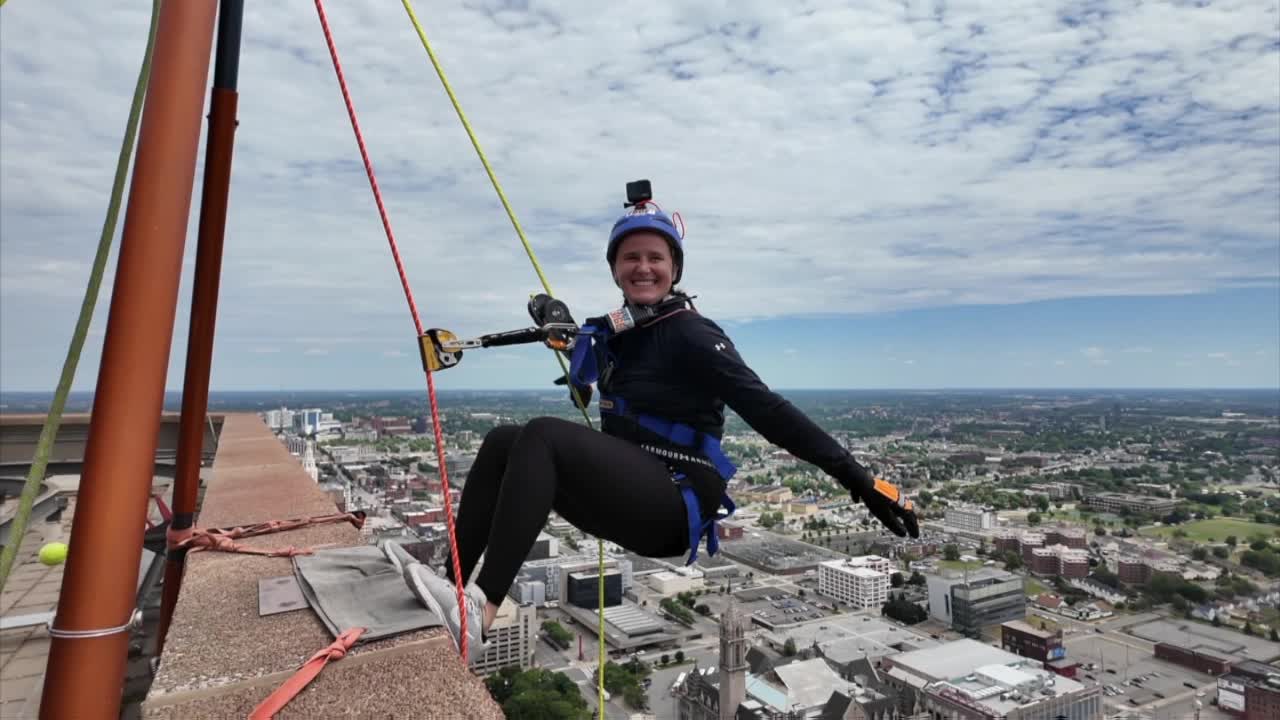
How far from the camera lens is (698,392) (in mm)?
1867

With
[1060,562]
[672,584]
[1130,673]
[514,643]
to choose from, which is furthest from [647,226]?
[1060,562]

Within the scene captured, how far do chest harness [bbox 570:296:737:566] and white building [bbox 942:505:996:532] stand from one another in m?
56.1

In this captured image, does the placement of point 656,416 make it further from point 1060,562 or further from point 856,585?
point 1060,562

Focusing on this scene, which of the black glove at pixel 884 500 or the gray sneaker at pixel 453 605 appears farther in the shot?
the black glove at pixel 884 500

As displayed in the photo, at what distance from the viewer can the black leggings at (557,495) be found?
1630 millimetres

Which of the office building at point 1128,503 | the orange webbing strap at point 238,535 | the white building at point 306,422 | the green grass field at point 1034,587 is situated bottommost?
the green grass field at point 1034,587

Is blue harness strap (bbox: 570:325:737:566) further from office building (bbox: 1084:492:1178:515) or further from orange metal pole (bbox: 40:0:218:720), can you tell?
office building (bbox: 1084:492:1178:515)

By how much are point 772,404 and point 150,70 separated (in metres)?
1.65

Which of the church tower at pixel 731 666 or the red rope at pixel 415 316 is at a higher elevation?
the red rope at pixel 415 316

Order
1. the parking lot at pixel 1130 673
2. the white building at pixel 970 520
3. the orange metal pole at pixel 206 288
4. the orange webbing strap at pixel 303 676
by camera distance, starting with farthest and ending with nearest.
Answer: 1. the white building at pixel 970 520
2. the parking lot at pixel 1130 673
3. the orange metal pole at pixel 206 288
4. the orange webbing strap at pixel 303 676

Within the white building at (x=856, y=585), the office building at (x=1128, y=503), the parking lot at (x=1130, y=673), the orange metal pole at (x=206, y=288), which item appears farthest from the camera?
the office building at (x=1128, y=503)

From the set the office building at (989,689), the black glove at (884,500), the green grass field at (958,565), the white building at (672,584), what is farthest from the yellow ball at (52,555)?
the green grass field at (958,565)

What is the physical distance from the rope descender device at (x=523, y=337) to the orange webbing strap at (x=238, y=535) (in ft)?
3.00

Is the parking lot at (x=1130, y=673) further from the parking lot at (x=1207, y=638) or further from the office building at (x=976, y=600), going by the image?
the office building at (x=976, y=600)
